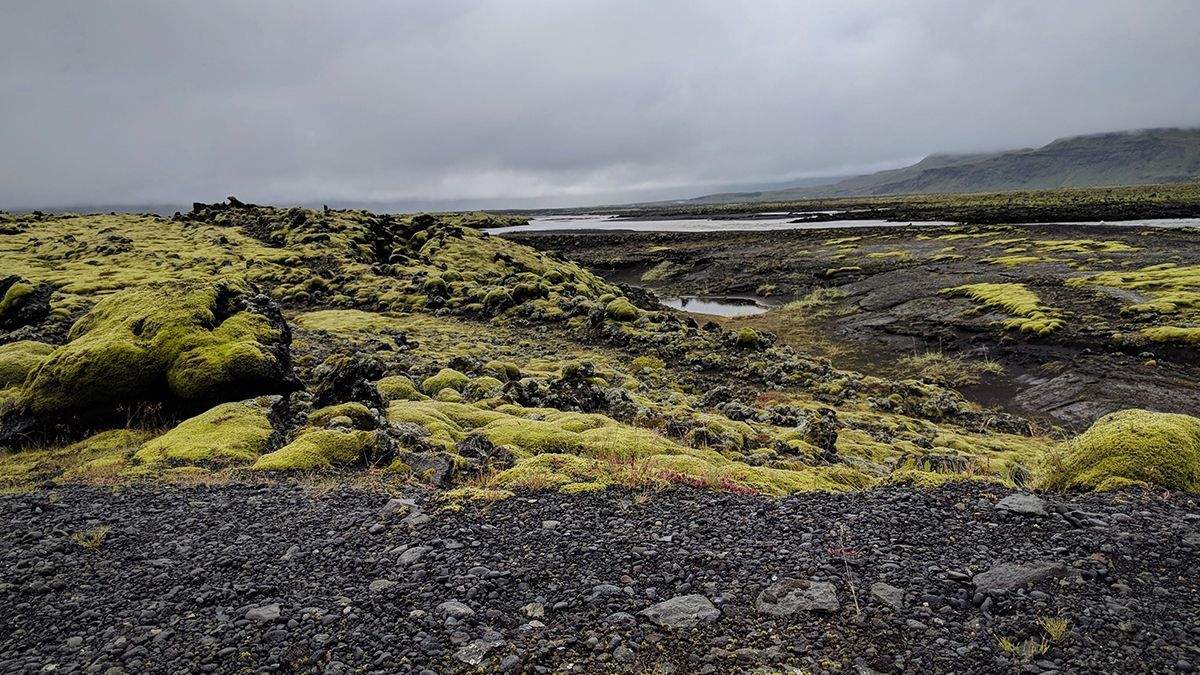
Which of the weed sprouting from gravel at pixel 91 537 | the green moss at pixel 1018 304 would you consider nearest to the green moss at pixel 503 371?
the weed sprouting from gravel at pixel 91 537

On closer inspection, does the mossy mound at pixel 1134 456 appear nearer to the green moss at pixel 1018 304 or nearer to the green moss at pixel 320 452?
the green moss at pixel 320 452

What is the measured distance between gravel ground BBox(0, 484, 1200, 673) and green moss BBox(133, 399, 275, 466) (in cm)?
232

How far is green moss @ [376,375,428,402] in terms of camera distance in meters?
16.5

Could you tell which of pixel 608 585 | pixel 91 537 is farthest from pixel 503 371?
pixel 608 585

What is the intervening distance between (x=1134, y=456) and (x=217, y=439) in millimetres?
15939

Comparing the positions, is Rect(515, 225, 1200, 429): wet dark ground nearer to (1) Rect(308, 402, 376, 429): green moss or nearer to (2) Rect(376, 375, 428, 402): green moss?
(2) Rect(376, 375, 428, 402): green moss

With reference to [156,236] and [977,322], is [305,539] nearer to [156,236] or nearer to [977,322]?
[977,322]

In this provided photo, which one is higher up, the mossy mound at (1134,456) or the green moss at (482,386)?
the mossy mound at (1134,456)

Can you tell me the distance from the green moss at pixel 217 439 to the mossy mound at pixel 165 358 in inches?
37.2

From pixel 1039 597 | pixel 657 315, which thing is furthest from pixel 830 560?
pixel 657 315

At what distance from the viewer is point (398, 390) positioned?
16.7m

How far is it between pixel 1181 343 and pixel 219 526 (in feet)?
126

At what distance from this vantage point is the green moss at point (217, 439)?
36.7 feet

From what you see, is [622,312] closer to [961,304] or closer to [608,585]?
[961,304]
